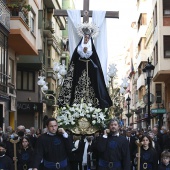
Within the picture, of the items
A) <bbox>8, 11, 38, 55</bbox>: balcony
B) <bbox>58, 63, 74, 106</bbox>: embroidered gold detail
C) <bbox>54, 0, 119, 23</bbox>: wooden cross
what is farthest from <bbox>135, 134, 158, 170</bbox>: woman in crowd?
<bbox>8, 11, 38, 55</bbox>: balcony

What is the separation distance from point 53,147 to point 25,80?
27172 mm

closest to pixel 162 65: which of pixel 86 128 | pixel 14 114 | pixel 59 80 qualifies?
pixel 14 114

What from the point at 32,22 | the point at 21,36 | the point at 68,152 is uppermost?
the point at 32,22

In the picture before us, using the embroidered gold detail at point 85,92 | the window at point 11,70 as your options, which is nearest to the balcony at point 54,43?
the window at point 11,70

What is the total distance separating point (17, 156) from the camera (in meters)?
11.8

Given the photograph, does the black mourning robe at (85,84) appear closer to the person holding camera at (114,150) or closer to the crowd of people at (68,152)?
the crowd of people at (68,152)

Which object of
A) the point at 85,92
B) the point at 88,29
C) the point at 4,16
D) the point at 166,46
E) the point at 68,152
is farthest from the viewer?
the point at 166,46

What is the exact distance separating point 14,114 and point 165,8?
13.8 metres

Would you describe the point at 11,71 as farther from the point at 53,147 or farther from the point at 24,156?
the point at 53,147

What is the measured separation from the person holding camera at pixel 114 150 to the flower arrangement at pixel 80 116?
2652 millimetres

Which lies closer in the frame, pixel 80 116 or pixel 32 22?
pixel 80 116

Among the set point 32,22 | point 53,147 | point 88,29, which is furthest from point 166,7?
point 53,147

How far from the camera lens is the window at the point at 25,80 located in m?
35.5

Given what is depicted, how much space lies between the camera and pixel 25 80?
119 feet
